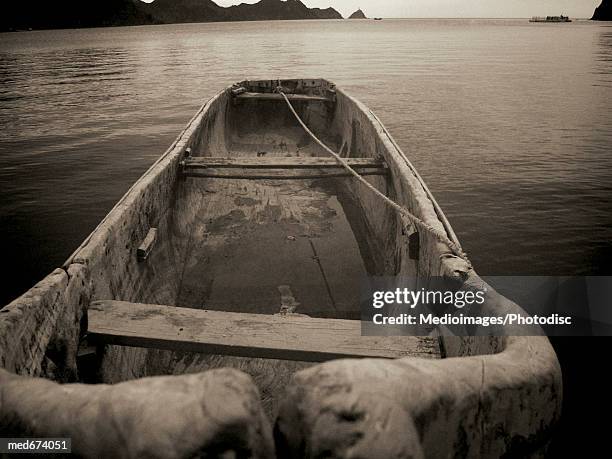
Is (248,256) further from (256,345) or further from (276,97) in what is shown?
(276,97)

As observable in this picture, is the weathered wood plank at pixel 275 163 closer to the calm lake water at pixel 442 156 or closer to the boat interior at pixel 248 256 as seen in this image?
the boat interior at pixel 248 256

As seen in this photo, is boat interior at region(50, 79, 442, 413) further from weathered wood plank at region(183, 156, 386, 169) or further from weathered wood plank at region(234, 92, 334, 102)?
weathered wood plank at region(234, 92, 334, 102)

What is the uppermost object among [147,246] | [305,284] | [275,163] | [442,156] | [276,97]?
[276,97]

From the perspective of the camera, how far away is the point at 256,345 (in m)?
2.06

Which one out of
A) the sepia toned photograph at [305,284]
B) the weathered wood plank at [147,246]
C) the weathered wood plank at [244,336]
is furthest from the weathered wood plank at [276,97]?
the weathered wood plank at [244,336]

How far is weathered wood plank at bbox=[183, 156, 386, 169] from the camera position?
4.70 m

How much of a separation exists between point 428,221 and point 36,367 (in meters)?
2.36

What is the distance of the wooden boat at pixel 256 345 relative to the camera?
1052 millimetres

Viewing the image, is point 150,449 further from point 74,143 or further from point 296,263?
point 74,143

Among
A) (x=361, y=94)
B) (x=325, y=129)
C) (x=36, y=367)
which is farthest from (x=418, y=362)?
(x=361, y=94)

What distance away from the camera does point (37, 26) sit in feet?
436

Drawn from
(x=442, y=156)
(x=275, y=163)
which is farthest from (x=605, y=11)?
(x=275, y=163)

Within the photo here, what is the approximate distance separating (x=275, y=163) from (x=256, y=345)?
10.3 ft

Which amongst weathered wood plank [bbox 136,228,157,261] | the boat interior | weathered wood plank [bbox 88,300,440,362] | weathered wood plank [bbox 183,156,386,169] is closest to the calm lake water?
the boat interior
